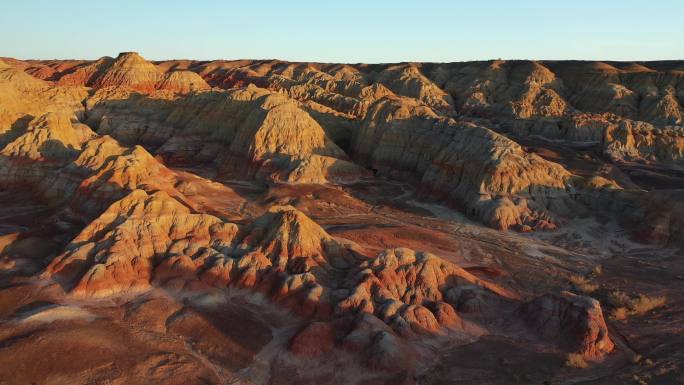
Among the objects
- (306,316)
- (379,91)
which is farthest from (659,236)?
(379,91)

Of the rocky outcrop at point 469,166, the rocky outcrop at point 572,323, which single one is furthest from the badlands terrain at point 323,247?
the rocky outcrop at point 469,166

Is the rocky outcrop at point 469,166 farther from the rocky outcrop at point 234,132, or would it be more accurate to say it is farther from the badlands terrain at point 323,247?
the rocky outcrop at point 234,132

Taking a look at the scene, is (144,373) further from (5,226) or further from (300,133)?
(300,133)

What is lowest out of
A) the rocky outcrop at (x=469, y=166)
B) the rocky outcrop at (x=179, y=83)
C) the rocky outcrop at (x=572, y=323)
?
the rocky outcrop at (x=572, y=323)

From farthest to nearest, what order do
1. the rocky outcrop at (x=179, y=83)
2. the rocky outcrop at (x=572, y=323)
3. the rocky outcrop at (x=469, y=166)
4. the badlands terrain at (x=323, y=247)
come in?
the rocky outcrop at (x=179, y=83), the rocky outcrop at (x=469, y=166), the rocky outcrop at (x=572, y=323), the badlands terrain at (x=323, y=247)

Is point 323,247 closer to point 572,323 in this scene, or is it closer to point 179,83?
point 572,323

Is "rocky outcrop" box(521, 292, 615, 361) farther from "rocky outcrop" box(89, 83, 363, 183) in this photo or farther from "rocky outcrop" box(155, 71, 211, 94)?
"rocky outcrop" box(155, 71, 211, 94)
